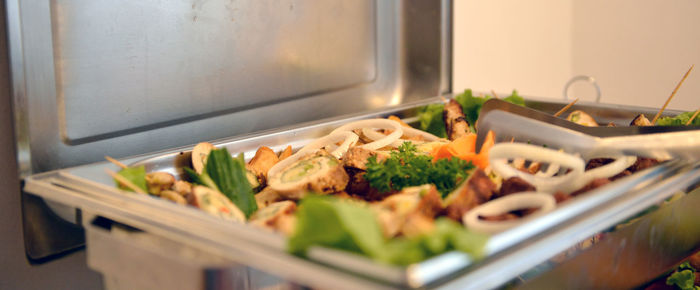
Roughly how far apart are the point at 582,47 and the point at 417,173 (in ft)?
10.4

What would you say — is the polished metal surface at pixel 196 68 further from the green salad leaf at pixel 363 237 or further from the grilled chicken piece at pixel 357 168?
the green salad leaf at pixel 363 237

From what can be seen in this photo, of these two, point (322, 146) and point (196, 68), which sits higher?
point (196, 68)

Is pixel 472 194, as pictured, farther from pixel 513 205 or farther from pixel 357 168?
pixel 357 168

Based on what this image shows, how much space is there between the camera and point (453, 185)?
1.12 m

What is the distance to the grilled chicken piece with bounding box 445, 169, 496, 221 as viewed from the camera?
3.04ft

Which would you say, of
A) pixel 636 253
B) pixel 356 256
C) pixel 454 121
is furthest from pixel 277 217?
pixel 454 121

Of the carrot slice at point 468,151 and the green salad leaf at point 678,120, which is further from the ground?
the green salad leaf at point 678,120

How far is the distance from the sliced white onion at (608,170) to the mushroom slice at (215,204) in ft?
1.85

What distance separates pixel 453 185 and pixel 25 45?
0.83m

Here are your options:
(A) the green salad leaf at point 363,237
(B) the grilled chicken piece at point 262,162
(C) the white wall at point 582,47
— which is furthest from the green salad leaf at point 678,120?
(C) the white wall at point 582,47

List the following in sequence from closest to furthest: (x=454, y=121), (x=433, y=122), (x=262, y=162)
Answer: (x=262, y=162)
(x=454, y=121)
(x=433, y=122)

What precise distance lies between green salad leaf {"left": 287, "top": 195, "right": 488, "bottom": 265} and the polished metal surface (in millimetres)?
631

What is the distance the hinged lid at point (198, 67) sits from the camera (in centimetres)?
122

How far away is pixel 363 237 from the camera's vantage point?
0.64 meters
